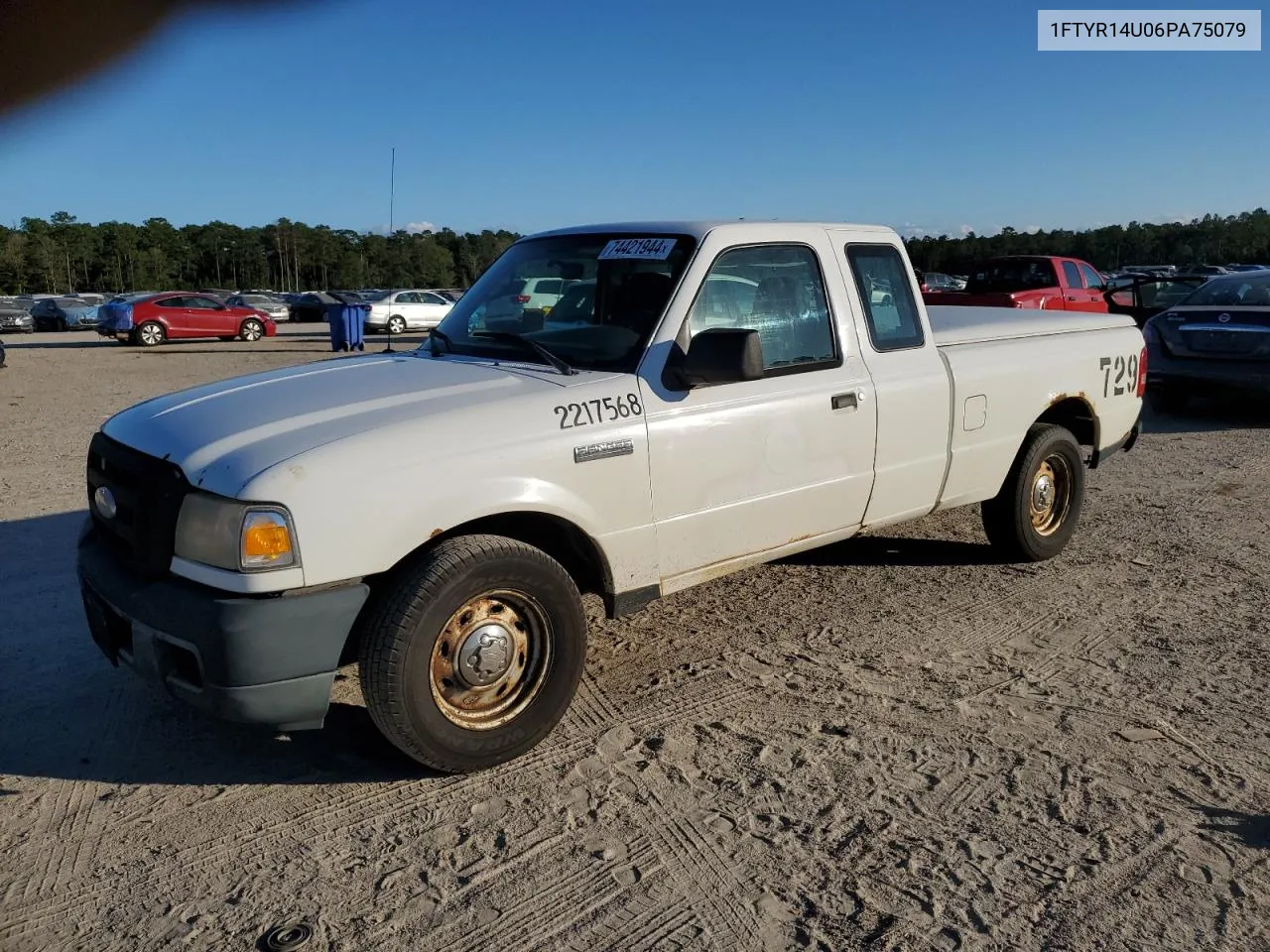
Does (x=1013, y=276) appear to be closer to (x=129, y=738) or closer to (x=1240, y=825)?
(x=1240, y=825)

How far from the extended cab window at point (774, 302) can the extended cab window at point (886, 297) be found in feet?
0.95

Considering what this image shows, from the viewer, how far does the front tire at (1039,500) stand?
5645 millimetres

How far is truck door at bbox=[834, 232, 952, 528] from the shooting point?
477 centimetres

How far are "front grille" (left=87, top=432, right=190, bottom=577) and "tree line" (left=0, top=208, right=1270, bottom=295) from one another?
2173 inches

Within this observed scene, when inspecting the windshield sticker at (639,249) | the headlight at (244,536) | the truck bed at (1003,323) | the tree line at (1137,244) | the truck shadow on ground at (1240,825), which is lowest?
the truck shadow on ground at (1240,825)

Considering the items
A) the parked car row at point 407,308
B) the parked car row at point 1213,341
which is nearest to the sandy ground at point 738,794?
the parked car row at point 1213,341

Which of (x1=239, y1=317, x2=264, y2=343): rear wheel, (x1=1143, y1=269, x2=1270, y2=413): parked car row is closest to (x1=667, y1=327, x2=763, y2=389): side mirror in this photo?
(x1=1143, y1=269, x2=1270, y2=413): parked car row

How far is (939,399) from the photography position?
5.01 meters

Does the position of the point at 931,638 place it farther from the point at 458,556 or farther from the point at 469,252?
the point at 469,252

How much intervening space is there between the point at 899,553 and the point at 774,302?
2.28m

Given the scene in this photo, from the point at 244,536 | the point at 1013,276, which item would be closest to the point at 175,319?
the point at 1013,276

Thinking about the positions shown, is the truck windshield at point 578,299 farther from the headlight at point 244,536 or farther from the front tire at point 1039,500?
the front tire at point 1039,500

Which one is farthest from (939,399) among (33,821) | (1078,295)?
(1078,295)

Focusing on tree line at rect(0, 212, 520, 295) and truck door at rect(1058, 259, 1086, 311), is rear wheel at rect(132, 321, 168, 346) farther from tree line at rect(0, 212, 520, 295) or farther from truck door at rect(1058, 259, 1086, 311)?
tree line at rect(0, 212, 520, 295)
